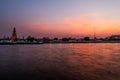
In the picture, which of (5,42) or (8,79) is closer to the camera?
(8,79)

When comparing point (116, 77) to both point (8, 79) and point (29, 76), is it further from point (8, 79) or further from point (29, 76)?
point (8, 79)

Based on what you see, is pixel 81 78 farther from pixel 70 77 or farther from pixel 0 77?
pixel 0 77

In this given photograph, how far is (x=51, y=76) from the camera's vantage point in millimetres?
19672

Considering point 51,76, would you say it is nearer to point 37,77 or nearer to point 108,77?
point 37,77

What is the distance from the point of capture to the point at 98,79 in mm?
18328

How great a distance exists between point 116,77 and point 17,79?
8741 mm

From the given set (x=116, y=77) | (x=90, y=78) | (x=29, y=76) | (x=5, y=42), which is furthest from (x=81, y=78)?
(x=5, y=42)

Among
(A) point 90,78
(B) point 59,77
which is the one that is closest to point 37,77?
(B) point 59,77

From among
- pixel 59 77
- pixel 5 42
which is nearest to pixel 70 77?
pixel 59 77

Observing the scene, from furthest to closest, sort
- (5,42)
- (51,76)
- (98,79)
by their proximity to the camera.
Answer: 1. (5,42)
2. (51,76)
3. (98,79)

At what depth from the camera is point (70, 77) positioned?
1933 cm

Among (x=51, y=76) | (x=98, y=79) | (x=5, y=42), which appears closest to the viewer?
(x=98, y=79)

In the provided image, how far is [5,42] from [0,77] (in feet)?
581

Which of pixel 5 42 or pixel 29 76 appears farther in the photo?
pixel 5 42
